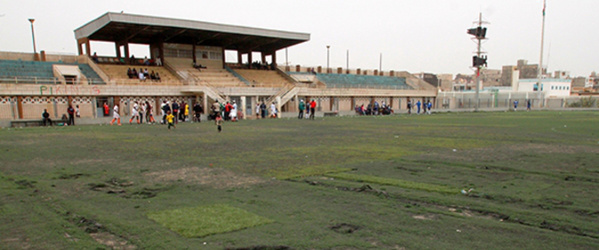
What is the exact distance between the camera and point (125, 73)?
3672 centimetres

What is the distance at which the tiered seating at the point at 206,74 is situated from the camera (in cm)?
3880

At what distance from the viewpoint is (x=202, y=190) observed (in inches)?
267

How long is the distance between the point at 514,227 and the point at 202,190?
16.1 ft

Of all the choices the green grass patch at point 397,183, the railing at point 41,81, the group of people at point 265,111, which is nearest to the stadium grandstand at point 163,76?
the railing at point 41,81

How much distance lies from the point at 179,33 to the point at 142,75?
7520 millimetres

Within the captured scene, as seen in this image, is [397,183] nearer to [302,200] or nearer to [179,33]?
[302,200]

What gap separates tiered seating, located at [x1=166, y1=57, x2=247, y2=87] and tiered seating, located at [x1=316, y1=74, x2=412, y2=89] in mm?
15696

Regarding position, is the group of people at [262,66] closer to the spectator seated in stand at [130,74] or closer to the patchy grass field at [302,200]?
the spectator seated in stand at [130,74]

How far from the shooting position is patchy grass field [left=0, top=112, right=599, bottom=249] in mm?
4352

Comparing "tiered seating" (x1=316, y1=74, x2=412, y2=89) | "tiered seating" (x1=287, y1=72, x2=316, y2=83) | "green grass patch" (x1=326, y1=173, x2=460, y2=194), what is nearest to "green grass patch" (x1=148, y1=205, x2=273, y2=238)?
"green grass patch" (x1=326, y1=173, x2=460, y2=194)

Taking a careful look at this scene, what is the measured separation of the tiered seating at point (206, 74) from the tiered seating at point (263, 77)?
2.56m

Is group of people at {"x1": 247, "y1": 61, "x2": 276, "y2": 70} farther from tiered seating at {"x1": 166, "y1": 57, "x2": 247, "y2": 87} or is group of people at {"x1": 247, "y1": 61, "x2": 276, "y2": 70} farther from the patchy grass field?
the patchy grass field

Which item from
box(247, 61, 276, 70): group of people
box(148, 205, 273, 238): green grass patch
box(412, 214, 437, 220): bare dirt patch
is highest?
box(247, 61, 276, 70): group of people

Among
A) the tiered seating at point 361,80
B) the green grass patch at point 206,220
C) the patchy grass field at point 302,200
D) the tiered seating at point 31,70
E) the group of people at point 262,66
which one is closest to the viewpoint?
the patchy grass field at point 302,200
